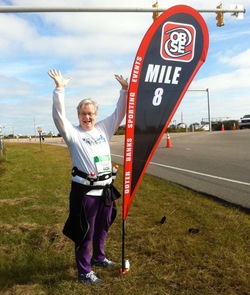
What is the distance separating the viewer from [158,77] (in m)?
3.86

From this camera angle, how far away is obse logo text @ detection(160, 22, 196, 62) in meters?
3.82

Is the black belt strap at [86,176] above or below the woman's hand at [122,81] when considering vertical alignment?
below

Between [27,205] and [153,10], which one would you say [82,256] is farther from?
[153,10]

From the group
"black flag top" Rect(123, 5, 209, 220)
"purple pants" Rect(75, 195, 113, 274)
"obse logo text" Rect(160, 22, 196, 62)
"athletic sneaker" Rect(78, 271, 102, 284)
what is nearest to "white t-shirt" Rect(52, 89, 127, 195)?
"purple pants" Rect(75, 195, 113, 274)

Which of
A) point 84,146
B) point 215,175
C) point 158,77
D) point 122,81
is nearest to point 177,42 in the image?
point 158,77

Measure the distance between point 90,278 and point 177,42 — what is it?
262 cm

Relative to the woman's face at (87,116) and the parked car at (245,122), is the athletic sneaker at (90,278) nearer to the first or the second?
the woman's face at (87,116)

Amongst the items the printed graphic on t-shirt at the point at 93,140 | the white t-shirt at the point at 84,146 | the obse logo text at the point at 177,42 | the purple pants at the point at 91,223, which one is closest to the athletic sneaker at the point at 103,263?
the purple pants at the point at 91,223

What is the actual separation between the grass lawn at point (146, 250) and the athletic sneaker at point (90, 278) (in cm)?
7

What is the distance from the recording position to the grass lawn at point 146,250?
356 centimetres

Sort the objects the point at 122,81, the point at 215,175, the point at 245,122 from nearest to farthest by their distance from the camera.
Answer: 1. the point at 122,81
2. the point at 215,175
3. the point at 245,122

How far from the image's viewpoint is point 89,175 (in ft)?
11.6

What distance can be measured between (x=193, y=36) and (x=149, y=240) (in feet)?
8.49

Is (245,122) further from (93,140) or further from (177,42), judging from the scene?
(93,140)
